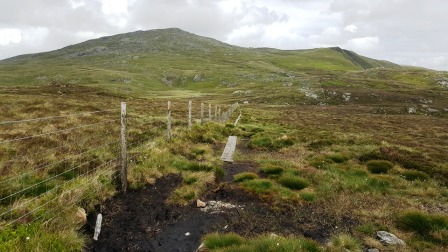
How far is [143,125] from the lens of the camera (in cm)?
2750

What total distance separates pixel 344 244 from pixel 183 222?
4327mm

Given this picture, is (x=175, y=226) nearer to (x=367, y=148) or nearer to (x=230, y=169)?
(x=230, y=169)

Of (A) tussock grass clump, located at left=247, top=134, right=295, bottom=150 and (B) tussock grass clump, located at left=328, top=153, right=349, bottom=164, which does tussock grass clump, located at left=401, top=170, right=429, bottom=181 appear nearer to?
(B) tussock grass clump, located at left=328, top=153, right=349, bottom=164

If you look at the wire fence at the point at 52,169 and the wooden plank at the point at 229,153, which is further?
the wooden plank at the point at 229,153

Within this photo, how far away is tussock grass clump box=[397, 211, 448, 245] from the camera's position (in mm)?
8670

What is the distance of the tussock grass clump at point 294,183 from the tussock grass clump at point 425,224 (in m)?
3.64

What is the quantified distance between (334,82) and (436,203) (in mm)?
97902

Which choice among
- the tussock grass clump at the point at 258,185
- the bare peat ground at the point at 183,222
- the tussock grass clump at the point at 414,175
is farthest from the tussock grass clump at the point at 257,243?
the tussock grass clump at the point at 414,175

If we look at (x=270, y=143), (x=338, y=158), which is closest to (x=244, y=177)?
(x=338, y=158)

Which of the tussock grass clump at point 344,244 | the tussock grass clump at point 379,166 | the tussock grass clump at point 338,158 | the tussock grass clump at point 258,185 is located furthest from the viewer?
the tussock grass clump at point 338,158

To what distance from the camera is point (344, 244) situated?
7922 mm

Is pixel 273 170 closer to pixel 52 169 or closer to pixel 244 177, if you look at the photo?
pixel 244 177

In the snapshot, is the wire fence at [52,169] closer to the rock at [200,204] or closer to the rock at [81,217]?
the rock at [81,217]

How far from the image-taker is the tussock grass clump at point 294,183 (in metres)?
12.6
